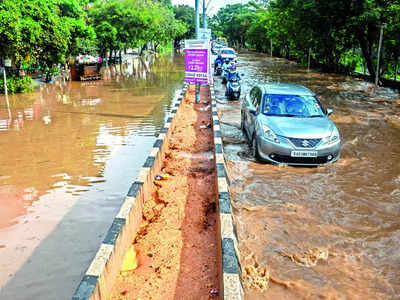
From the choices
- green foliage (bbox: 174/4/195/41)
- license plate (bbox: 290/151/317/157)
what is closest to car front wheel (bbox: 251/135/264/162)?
license plate (bbox: 290/151/317/157)

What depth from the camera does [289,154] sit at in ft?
25.8

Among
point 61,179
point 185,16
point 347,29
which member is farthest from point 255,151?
point 185,16

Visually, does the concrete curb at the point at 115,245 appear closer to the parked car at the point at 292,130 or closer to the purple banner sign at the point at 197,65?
the parked car at the point at 292,130

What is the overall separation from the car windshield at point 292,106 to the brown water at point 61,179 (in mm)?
3394

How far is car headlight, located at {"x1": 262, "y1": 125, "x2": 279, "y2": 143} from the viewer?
7.96 m

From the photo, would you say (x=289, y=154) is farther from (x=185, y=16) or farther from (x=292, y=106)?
(x=185, y=16)

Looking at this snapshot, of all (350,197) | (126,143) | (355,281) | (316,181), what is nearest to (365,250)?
(355,281)

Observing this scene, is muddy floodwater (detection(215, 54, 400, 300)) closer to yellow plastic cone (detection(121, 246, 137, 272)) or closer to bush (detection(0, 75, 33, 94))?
yellow plastic cone (detection(121, 246, 137, 272))

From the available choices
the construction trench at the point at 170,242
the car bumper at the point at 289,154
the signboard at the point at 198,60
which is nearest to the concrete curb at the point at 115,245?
the construction trench at the point at 170,242

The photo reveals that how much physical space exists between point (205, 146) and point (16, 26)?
10.8 metres

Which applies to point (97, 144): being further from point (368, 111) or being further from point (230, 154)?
point (368, 111)

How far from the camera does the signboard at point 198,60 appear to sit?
537 inches

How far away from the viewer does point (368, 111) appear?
1487 cm

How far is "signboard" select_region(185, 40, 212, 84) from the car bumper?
Result: 6.19 metres
